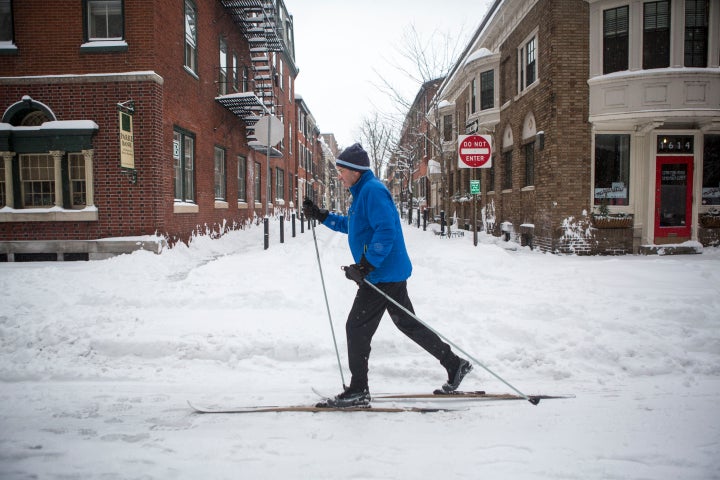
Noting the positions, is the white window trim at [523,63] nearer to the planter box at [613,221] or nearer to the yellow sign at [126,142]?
the planter box at [613,221]

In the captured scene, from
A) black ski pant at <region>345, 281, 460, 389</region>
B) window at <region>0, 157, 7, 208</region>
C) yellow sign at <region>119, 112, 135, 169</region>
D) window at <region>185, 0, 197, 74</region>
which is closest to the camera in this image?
black ski pant at <region>345, 281, 460, 389</region>

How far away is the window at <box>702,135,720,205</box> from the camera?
12188 millimetres

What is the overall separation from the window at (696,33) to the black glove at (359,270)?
13.0 meters

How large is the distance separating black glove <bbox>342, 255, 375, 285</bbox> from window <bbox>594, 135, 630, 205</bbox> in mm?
11385

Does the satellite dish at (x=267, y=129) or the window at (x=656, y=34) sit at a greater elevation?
the window at (x=656, y=34)

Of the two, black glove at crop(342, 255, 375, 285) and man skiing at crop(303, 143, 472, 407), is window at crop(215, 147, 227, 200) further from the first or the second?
black glove at crop(342, 255, 375, 285)

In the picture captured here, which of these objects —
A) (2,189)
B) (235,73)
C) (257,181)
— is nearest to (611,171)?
(235,73)

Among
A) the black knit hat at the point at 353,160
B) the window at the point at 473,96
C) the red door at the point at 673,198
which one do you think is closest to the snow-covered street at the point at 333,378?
the black knit hat at the point at 353,160

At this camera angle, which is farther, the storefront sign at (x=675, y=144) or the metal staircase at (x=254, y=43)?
the metal staircase at (x=254, y=43)

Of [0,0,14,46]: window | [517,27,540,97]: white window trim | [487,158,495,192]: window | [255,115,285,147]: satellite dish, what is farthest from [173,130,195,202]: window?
[487,158,495,192]: window

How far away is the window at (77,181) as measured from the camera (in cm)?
1071

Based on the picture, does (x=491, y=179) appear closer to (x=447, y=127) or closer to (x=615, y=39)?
(x=615, y=39)

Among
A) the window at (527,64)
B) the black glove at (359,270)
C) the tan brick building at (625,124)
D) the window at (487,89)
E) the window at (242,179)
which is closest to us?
the black glove at (359,270)

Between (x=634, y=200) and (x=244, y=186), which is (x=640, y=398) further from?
(x=244, y=186)
